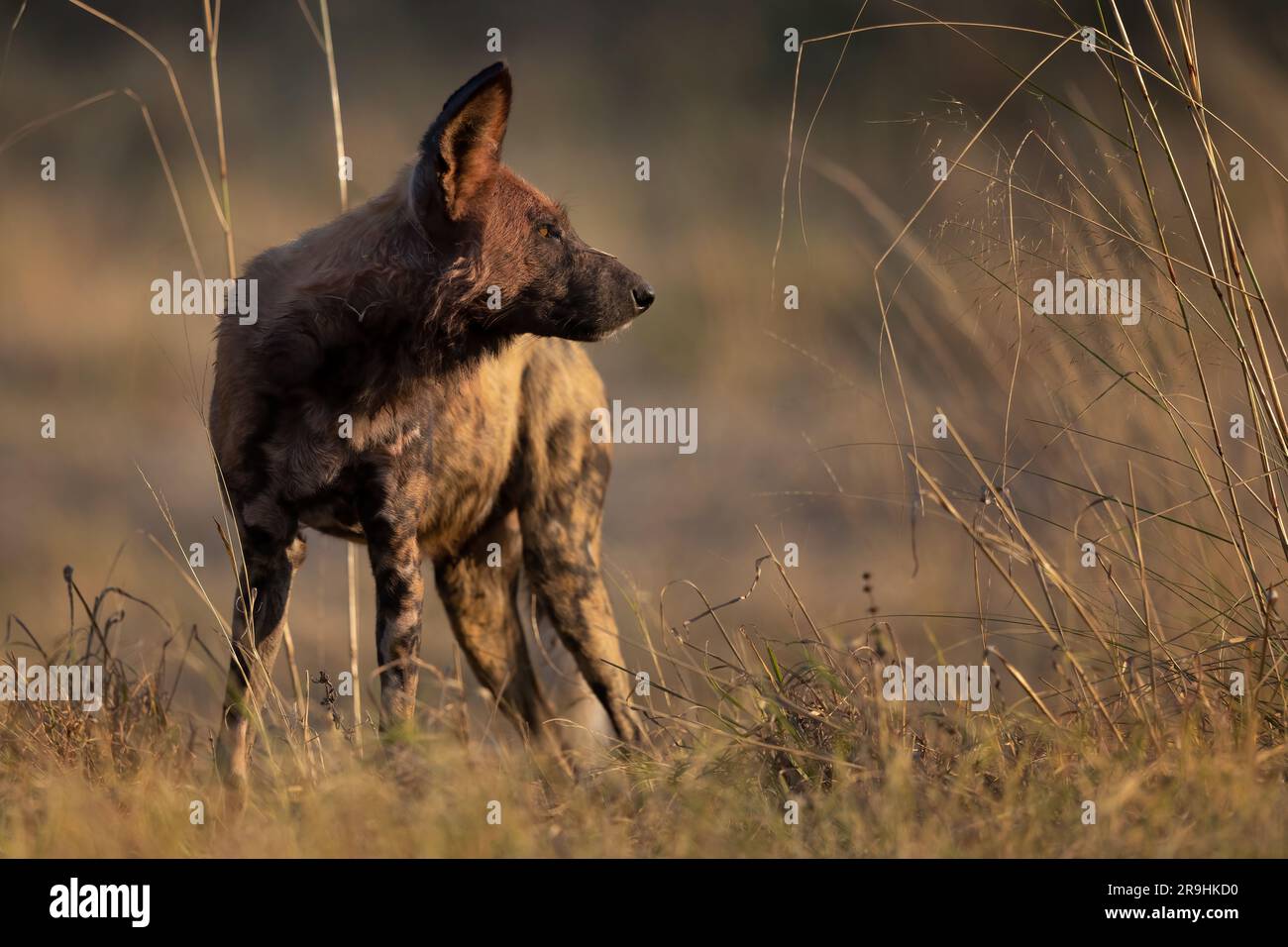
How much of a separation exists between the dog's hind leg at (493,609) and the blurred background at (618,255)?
79.1 inches

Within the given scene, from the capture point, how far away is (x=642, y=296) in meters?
4.15

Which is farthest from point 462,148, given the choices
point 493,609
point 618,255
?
point 618,255

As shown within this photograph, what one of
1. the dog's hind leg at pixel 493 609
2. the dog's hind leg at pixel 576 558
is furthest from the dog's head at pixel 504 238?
the dog's hind leg at pixel 493 609

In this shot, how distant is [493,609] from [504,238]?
161 centimetres

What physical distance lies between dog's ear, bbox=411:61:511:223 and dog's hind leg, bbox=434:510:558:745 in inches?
53.5

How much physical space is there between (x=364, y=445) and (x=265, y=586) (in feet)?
1.65

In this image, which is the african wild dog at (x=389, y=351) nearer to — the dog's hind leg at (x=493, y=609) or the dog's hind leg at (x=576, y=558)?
the dog's hind leg at (x=576, y=558)

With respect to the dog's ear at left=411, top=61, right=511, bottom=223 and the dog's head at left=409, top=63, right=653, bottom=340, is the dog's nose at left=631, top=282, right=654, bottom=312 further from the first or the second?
the dog's ear at left=411, top=61, right=511, bottom=223

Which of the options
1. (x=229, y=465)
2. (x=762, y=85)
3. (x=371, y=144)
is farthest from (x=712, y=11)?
(x=229, y=465)

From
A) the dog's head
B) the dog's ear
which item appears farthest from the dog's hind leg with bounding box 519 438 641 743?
the dog's ear

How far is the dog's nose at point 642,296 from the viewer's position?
4.14 m

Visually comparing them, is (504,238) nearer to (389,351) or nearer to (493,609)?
(389,351)

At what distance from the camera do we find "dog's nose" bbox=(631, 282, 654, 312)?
4145 mm
